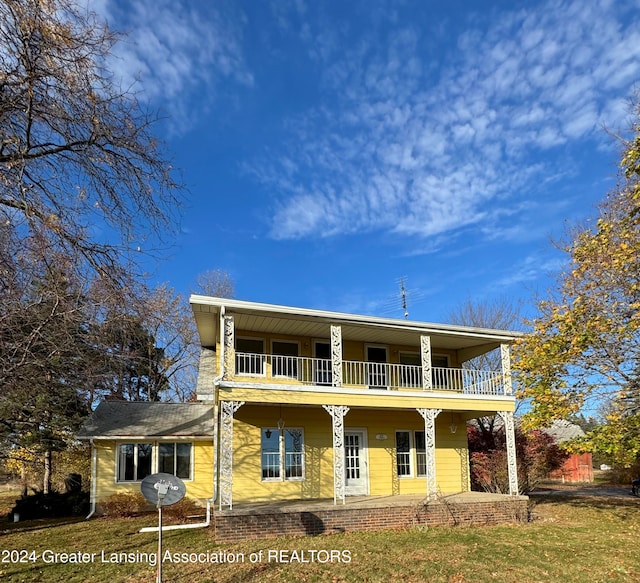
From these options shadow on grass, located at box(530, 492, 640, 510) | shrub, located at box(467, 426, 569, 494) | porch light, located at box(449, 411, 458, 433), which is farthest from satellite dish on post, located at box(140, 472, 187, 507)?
shadow on grass, located at box(530, 492, 640, 510)

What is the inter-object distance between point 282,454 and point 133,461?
502cm

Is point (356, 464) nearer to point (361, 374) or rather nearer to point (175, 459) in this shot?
point (361, 374)

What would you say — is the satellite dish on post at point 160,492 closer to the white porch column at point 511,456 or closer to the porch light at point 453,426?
the white porch column at point 511,456

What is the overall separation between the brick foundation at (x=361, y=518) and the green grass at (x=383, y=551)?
1.24 feet

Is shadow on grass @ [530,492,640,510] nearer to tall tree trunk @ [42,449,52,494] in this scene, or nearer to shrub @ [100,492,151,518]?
shrub @ [100,492,151,518]

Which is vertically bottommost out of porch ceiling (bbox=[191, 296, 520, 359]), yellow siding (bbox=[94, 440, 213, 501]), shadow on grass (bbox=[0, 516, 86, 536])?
shadow on grass (bbox=[0, 516, 86, 536])

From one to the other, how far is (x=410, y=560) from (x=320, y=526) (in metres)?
3.20

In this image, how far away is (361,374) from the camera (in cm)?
1725

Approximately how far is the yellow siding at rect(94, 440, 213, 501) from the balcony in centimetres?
353

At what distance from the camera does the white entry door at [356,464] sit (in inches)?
637

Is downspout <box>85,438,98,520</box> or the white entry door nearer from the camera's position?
downspout <box>85,438,98,520</box>

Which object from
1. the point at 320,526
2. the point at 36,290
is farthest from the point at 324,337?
the point at 36,290

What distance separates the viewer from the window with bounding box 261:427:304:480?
15422mm

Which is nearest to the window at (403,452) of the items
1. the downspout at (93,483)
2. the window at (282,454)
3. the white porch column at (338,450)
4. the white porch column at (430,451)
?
the white porch column at (430,451)
